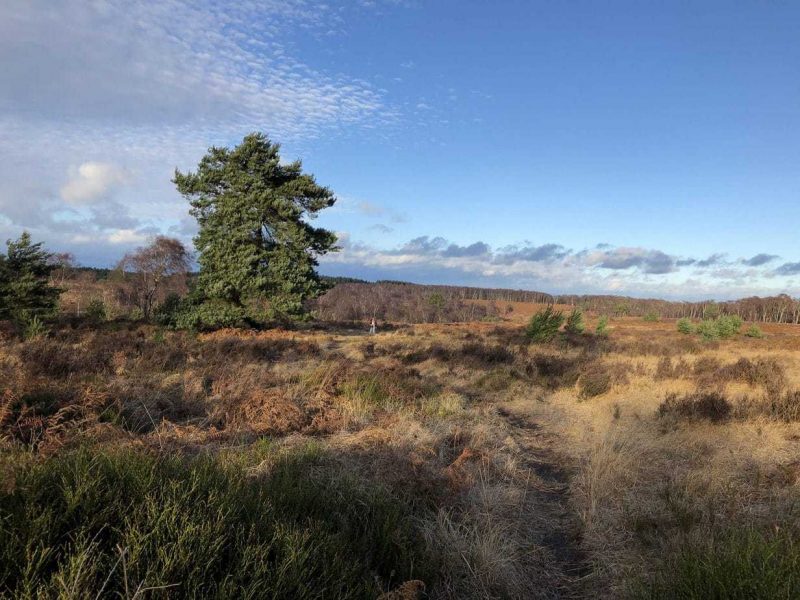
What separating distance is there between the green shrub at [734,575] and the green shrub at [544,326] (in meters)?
17.7

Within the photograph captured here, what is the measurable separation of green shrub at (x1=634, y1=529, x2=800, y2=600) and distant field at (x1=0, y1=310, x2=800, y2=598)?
2 cm

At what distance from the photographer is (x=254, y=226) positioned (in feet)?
72.8

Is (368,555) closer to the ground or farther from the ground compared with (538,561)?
farther from the ground

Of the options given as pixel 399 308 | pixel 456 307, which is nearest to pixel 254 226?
pixel 399 308

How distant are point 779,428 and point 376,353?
11306mm

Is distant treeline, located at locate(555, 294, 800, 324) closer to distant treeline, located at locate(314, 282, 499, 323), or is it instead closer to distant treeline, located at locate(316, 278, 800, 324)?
distant treeline, located at locate(316, 278, 800, 324)

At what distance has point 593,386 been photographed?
1126cm

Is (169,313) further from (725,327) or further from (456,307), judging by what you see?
(456,307)

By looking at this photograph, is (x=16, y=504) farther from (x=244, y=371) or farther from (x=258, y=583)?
(x=244, y=371)

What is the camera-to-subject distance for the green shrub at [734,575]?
99.3 inches

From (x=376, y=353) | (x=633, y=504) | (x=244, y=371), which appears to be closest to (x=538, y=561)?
(x=633, y=504)

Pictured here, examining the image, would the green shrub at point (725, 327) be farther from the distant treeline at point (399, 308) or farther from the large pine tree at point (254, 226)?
the distant treeline at point (399, 308)

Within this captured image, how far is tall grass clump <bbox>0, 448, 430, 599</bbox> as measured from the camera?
2.15 meters

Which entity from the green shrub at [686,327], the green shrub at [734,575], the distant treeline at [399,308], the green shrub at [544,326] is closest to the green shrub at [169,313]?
the green shrub at [544,326]
